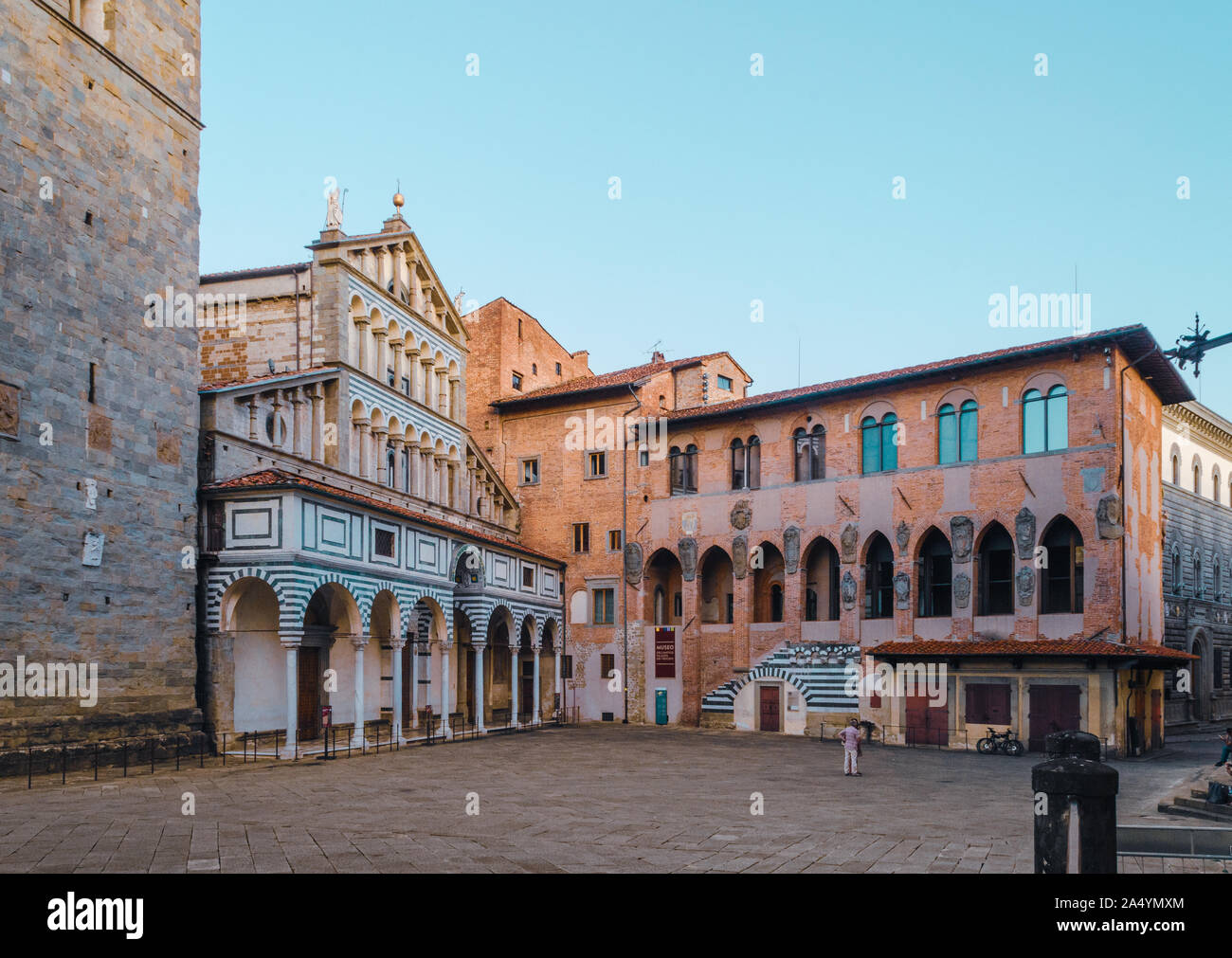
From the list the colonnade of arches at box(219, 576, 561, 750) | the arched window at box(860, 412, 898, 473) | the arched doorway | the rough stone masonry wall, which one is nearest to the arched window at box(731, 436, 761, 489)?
the arched window at box(860, 412, 898, 473)

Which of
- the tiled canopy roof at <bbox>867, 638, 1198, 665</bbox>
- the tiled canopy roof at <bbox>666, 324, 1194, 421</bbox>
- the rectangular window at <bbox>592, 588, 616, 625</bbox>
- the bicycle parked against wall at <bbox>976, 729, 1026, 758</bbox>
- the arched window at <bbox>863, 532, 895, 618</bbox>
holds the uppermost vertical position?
the tiled canopy roof at <bbox>666, 324, 1194, 421</bbox>

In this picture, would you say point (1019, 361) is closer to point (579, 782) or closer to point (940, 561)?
point (940, 561)

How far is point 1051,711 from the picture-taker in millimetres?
31406

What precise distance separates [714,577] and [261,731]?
18647 mm

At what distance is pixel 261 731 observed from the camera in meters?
28.2

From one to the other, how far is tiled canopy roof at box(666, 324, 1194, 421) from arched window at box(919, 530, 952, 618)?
201 inches

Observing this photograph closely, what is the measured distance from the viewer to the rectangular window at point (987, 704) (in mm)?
32281

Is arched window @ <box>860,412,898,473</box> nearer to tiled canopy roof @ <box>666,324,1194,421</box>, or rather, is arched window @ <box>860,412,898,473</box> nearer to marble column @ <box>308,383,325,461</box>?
tiled canopy roof @ <box>666,324,1194,421</box>

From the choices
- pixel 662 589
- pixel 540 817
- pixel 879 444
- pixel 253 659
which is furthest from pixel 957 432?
pixel 540 817

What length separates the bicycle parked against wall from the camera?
31062mm

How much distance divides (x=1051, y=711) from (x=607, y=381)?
20.5 m

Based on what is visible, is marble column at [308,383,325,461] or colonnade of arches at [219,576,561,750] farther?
marble column at [308,383,325,461]

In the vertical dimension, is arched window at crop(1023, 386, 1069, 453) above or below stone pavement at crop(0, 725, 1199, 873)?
above

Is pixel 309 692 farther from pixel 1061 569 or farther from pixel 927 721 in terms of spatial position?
pixel 1061 569
